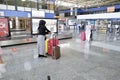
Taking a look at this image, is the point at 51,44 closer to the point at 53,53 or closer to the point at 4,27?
the point at 53,53

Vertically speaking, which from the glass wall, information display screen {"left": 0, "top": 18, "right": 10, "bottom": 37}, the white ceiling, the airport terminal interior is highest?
the white ceiling

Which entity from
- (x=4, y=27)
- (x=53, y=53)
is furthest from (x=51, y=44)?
(x=4, y=27)

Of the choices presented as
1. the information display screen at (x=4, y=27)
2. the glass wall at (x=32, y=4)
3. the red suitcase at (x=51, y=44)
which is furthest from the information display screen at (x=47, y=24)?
the glass wall at (x=32, y=4)

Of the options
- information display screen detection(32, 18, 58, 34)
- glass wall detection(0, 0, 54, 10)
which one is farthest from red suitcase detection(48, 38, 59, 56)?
glass wall detection(0, 0, 54, 10)

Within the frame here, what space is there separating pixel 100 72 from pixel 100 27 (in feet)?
57.4

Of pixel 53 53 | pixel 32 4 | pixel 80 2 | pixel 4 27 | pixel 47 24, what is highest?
→ pixel 80 2

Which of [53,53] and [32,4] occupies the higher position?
[32,4]

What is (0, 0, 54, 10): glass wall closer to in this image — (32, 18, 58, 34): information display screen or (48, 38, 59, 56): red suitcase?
(32, 18, 58, 34): information display screen

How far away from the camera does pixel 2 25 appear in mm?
7324

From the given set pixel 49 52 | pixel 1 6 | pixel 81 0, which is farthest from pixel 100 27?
pixel 49 52

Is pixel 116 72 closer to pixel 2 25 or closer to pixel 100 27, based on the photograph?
pixel 2 25

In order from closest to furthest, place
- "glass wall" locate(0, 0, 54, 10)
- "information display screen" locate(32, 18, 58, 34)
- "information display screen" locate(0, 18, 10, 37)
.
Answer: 1. "information display screen" locate(0, 18, 10, 37)
2. "information display screen" locate(32, 18, 58, 34)
3. "glass wall" locate(0, 0, 54, 10)

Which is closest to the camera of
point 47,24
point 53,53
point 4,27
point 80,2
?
point 53,53

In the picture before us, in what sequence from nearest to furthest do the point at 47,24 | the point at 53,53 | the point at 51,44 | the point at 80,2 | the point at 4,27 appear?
the point at 53,53
the point at 51,44
the point at 4,27
the point at 47,24
the point at 80,2
